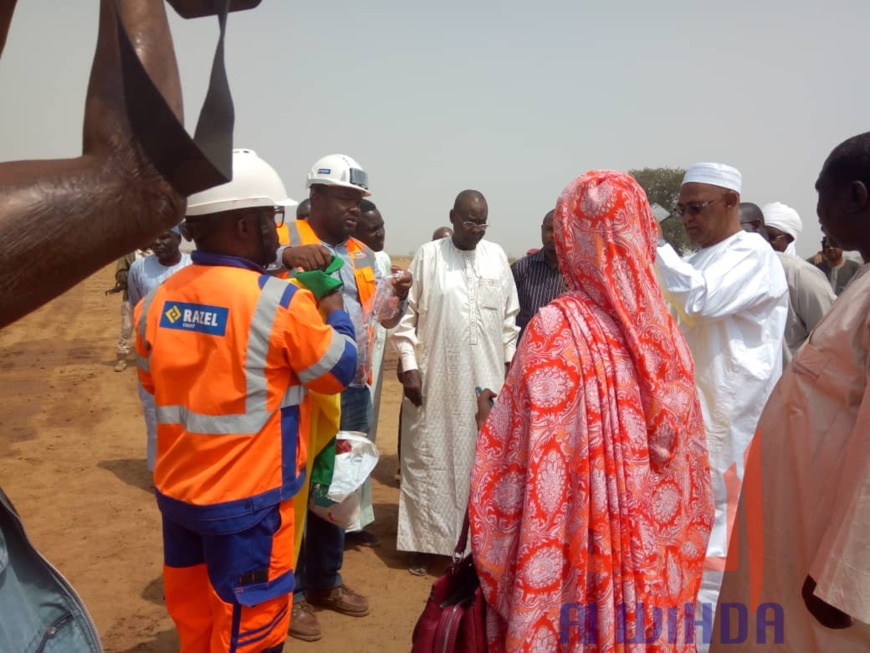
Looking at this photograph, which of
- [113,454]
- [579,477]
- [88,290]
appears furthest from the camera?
[88,290]

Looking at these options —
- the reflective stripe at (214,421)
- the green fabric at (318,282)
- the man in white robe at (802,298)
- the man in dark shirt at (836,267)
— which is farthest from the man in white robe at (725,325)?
the man in dark shirt at (836,267)

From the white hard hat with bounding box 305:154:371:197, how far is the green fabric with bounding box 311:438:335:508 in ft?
5.08

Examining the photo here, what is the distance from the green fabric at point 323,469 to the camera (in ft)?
10.2

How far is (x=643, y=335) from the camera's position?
6.94 ft

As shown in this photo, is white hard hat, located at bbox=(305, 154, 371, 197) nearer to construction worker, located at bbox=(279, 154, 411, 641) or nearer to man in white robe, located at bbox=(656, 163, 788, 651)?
construction worker, located at bbox=(279, 154, 411, 641)

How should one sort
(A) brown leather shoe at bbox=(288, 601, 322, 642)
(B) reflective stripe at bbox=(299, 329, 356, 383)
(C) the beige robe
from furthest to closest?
1. (A) brown leather shoe at bbox=(288, 601, 322, 642)
2. (B) reflective stripe at bbox=(299, 329, 356, 383)
3. (C) the beige robe

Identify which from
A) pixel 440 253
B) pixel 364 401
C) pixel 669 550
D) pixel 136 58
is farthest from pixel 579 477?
pixel 440 253

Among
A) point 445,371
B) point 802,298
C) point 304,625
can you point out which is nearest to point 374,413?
point 445,371

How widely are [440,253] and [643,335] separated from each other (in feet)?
9.10

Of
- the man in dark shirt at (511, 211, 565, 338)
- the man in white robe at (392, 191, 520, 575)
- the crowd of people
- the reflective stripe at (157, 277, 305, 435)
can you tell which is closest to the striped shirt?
the man in dark shirt at (511, 211, 565, 338)

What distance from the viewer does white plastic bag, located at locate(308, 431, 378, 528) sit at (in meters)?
3.25

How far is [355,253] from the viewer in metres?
4.05

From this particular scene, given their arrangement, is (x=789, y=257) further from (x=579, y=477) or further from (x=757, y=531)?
(x=579, y=477)

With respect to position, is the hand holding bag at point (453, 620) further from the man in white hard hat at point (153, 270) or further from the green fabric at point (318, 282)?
the man in white hard hat at point (153, 270)
